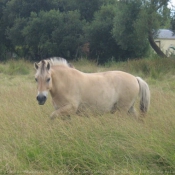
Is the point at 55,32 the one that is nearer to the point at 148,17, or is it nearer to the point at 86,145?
the point at 148,17

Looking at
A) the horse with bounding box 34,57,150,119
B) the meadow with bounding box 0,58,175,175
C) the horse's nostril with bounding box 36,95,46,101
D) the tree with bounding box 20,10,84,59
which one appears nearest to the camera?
the meadow with bounding box 0,58,175,175

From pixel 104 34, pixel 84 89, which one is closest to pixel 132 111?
pixel 84 89

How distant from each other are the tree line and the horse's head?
43.8 ft

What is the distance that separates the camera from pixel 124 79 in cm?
596

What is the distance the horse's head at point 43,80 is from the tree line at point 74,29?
13.4 metres

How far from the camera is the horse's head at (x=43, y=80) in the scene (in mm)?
4941

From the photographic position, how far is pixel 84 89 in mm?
5598

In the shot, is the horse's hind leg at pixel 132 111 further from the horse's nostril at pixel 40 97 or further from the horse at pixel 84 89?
the horse's nostril at pixel 40 97

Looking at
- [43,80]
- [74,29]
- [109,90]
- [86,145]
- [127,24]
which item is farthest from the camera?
[74,29]

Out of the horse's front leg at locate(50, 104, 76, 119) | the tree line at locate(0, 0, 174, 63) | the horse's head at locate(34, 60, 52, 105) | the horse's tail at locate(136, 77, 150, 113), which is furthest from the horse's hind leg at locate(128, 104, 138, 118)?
the tree line at locate(0, 0, 174, 63)

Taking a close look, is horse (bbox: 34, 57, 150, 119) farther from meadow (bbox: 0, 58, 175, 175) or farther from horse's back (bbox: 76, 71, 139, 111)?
meadow (bbox: 0, 58, 175, 175)

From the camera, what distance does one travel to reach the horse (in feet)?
16.9

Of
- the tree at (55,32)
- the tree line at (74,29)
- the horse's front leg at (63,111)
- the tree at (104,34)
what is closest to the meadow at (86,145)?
the horse's front leg at (63,111)

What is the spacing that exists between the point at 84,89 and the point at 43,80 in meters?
0.89
